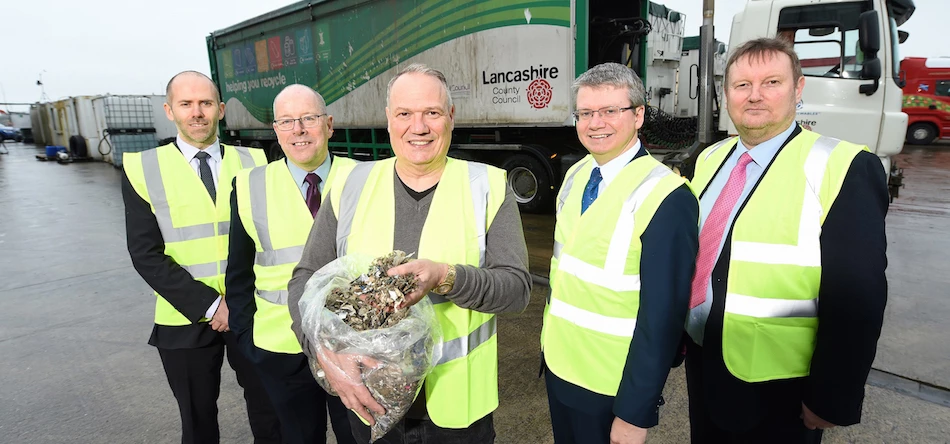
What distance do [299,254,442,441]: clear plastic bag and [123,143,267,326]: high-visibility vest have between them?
3.24 feet

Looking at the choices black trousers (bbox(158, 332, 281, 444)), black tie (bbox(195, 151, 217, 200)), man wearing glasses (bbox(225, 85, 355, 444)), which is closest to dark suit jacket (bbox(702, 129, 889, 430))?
man wearing glasses (bbox(225, 85, 355, 444))

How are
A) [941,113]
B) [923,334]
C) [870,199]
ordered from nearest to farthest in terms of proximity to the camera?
[870,199], [923,334], [941,113]

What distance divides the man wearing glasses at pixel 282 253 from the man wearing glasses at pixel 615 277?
88 cm

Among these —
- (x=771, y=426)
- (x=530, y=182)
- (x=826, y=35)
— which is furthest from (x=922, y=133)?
(x=771, y=426)

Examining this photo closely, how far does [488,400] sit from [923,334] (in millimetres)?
3589

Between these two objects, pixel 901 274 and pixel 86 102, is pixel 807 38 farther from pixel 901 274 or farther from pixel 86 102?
pixel 86 102

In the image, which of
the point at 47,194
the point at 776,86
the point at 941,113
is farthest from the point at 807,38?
the point at 941,113

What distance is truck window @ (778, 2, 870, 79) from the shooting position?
4.53m

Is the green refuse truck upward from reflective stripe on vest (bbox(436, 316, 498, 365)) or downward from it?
upward

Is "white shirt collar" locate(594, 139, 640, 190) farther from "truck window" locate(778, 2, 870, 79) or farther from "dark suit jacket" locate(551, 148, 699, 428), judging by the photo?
"truck window" locate(778, 2, 870, 79)

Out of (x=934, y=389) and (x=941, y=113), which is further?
(x=941, y=113)

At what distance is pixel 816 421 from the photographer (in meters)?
1.41

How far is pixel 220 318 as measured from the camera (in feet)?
6.55

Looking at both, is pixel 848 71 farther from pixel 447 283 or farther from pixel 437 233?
pixel 447 283
